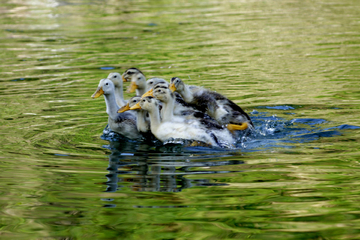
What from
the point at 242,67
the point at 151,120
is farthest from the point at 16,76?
the point at 151,120

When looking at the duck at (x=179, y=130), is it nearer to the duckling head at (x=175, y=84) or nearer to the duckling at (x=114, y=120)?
the duckling at (x=114, y=120)

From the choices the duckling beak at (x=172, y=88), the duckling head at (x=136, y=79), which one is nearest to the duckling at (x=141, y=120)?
the duckling beak at (x=172, y=88)

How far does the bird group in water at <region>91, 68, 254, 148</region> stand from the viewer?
7475 millimetres

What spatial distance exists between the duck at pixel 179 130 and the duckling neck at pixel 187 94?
0.89 meters

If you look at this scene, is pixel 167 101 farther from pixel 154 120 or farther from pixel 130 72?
pixel 130 72

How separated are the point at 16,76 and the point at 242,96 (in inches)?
215

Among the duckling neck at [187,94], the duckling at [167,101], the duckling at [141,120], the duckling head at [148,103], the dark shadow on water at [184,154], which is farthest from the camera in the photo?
the duckling neck at [187,94]

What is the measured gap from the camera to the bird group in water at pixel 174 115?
24.5 feet

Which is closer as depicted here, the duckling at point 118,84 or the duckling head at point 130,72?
the duckling at point 118,84

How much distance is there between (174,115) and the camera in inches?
326

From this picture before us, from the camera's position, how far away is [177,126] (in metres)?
7.68

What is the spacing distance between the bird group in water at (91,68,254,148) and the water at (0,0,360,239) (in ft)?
0.78

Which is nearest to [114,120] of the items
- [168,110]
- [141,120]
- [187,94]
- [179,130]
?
[141,120]

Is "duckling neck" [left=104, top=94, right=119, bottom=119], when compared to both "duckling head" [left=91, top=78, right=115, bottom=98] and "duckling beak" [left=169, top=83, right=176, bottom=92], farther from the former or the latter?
"duckling beak" [left=169, top=83, right=176, bottom=92]
